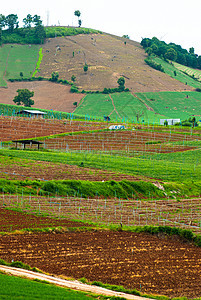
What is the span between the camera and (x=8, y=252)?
2838cm

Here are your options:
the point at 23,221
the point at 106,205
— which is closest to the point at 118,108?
the point at 106,205

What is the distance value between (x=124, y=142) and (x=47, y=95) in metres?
82.6

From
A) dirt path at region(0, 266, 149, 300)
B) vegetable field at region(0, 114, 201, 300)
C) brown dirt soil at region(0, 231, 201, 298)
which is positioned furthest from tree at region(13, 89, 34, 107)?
dirt path at region(0, 266, 149, 300)

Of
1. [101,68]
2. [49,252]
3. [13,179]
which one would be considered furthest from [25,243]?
[101,68]

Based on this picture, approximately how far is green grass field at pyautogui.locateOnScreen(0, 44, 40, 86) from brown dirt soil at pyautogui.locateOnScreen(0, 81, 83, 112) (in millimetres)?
5990

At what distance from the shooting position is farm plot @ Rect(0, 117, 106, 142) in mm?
87875

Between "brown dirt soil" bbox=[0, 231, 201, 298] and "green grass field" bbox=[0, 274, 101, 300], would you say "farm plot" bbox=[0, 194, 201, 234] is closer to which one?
→ "brown dirt soil" bbox=[0, 231, 201, 298]

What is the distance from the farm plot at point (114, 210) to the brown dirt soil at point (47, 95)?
10211 centimetres

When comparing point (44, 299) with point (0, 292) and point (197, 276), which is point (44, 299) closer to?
point (0, 292)

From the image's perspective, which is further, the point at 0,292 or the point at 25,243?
the point at 25,243

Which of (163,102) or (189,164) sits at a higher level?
(163,102)

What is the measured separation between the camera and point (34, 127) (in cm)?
9494

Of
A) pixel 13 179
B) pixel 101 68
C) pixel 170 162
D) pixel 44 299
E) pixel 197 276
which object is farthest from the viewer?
pixel 101 68

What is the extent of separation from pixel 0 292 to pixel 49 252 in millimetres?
8932
